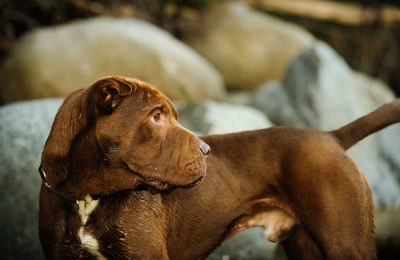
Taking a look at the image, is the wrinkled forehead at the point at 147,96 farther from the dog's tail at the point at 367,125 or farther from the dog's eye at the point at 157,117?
the dog's tail at the point at 367,125

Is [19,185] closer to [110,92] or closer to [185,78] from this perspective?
[110,92]

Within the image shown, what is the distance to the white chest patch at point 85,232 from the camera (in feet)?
7.59

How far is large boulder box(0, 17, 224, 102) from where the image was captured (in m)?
5.53

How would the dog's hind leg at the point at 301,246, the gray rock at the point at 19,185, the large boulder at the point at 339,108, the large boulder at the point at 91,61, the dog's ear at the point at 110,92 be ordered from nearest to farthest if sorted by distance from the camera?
the dog's ear at the point at 110,92 → the dog's hind leg at the point at 301,246 → the gray rock at the point at 19,185 → the large boulder at the point at 339,108 → the large boulder at the point at 91,61

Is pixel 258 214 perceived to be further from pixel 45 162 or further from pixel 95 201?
pixel 45 162

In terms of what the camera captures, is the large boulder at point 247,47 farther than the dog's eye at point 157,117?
Yes

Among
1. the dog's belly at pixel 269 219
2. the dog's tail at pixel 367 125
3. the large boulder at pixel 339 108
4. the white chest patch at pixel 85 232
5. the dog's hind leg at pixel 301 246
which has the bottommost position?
the large boulder at pixel 339 108

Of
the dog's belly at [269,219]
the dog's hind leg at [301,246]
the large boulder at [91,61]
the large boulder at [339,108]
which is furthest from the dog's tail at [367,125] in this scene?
the large boulder at [91,61]

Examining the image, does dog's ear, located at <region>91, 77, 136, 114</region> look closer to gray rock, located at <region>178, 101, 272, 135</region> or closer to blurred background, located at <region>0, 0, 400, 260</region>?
blurred background, located at <region>0, 0, 400, 260</region>

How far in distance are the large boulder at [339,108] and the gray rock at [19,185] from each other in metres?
Result: 3.38

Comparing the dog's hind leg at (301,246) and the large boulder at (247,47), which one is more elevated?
the dog's hind leg at (301,246)

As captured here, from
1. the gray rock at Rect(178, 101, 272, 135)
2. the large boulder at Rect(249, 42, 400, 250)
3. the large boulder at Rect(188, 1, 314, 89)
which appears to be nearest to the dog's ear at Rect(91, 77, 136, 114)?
the gray rock at Rect(178, 101, 272, 135)

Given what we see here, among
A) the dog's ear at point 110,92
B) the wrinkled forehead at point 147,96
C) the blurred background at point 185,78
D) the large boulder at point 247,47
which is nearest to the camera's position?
the dog's ear at point 110,92

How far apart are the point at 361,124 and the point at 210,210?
1110mm
